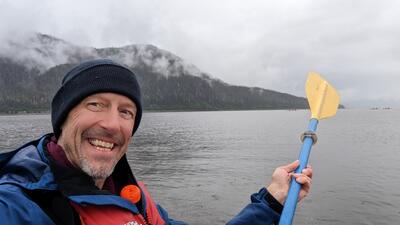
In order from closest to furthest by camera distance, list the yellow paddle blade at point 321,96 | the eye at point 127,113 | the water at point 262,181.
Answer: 1. the eye at point 127,113
2. the yellow paddle blade at point 321,96
3. the water at point 262,181

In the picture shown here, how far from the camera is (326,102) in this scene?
5.02 metres

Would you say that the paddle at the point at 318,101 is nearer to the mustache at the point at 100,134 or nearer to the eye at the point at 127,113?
the eye at the point at 127,113

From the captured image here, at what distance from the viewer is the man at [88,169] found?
223 centimetres

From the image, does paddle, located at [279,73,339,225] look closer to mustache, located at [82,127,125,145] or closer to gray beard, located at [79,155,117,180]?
mustache, located at [82,127,125,145]

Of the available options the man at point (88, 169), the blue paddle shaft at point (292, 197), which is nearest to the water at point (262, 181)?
the blue paddle shaft at point (292, 197)

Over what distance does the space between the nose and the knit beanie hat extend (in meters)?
0.18

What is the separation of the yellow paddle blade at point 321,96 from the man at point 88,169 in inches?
59.5

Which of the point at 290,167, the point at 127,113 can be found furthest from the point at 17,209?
the point at 290,167

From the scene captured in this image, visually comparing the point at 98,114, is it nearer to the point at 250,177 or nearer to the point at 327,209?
the point at 327,209

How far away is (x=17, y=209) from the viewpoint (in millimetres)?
2033

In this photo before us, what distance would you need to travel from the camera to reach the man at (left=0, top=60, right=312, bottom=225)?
2.23m

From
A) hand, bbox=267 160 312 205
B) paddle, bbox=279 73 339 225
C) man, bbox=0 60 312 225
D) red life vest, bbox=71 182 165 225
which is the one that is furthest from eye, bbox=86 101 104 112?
paddle, bbox=279 73 339 225

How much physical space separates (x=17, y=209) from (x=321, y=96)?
164 inches

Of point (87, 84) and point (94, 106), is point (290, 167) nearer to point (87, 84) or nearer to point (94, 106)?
point (94, 106)
